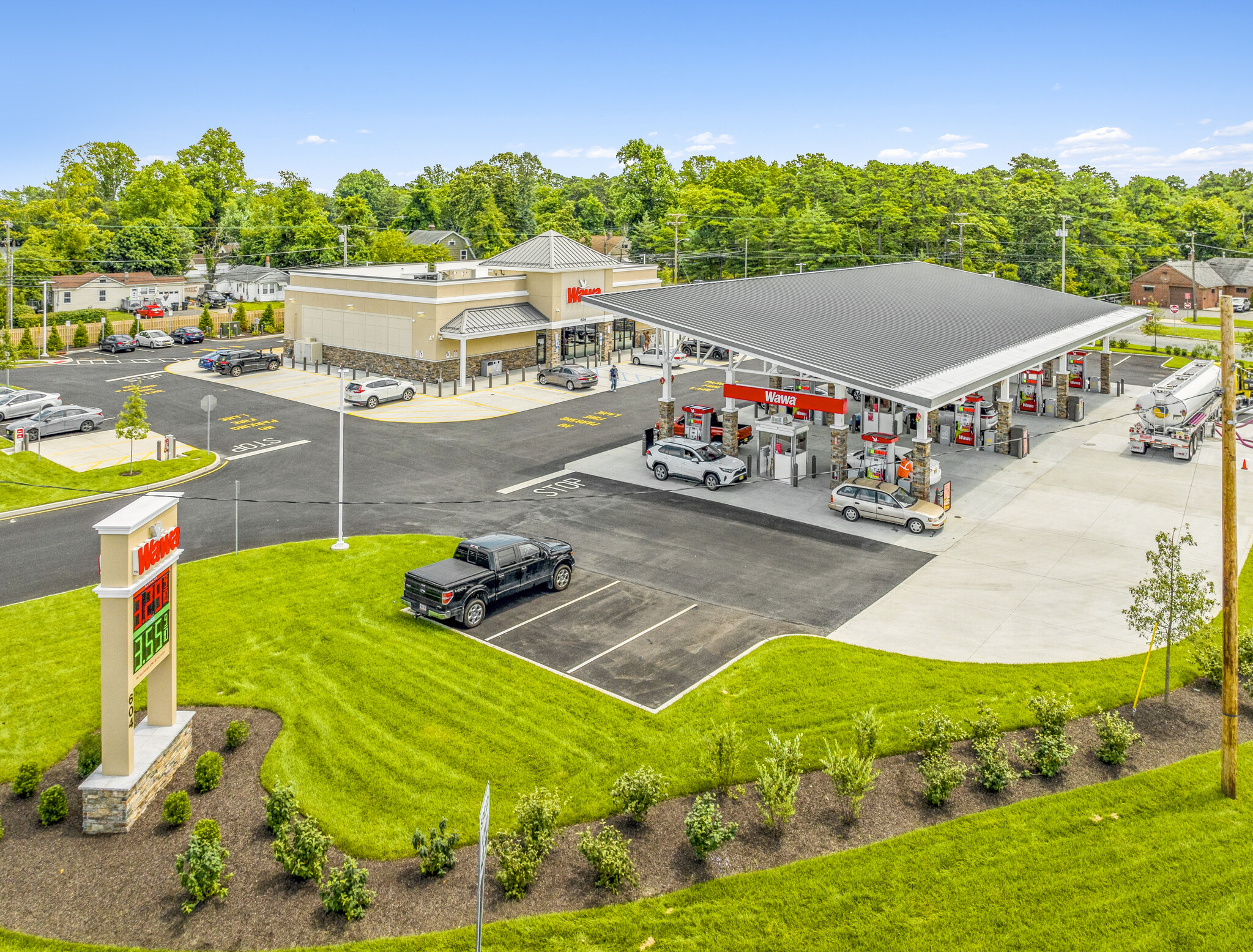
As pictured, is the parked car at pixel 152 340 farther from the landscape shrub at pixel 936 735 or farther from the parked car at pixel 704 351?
the landscape shrub at pixel 936 735

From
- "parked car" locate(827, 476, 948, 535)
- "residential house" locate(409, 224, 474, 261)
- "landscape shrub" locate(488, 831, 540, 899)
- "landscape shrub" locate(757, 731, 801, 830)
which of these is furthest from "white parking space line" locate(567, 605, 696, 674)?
"residential house" locate(409, 224, 474, 261)

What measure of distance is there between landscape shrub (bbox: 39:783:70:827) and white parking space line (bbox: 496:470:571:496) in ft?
67.6

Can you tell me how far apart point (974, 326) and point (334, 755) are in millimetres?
38734

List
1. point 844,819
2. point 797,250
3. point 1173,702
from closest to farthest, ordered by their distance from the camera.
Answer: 1. point 844,819
2. point 1173,702
3. point 797,250

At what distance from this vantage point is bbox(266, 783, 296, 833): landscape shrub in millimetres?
14352

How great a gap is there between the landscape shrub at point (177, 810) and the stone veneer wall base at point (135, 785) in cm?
57

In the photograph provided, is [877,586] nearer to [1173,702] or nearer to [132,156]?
[1173,702]

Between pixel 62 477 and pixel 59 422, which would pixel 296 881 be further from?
pixel 59 422

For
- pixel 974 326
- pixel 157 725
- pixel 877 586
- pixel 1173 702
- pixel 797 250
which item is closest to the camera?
pixel 157 725

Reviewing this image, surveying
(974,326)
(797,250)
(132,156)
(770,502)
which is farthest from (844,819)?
(132,156)

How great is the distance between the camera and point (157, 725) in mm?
16500

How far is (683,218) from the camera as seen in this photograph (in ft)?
356

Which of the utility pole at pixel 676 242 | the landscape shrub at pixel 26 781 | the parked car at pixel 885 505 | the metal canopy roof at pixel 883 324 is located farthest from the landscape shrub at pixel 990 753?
the utility pole at pixel 676 242

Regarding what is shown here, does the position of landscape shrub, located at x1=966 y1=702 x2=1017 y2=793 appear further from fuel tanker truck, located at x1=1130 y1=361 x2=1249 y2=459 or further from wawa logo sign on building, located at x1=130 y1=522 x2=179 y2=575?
fuel tanker truck, located at x1=1130 y1=361 x2=1249 y2=459
